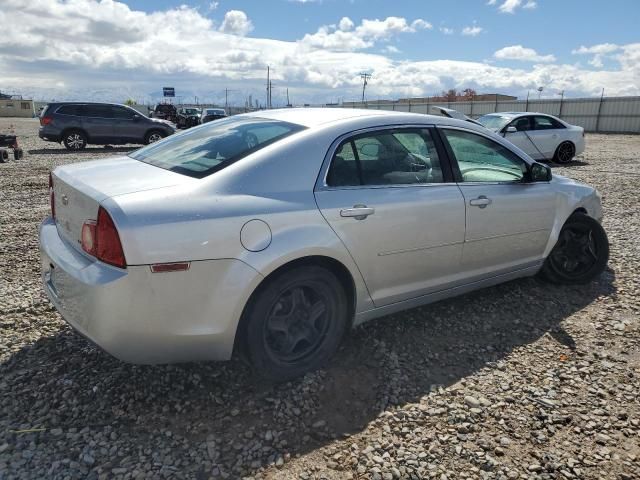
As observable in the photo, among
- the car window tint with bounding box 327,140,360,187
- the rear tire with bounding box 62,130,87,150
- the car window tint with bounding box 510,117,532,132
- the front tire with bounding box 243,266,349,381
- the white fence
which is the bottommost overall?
the front tire with bounding box 243,266,349,381

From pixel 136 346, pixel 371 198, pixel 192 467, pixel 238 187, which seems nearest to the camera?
pixel 192 467

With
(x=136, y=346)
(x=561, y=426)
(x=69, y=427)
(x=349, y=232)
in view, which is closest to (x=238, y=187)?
(x=349, y=232)

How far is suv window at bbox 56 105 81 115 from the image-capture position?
16.3 metres

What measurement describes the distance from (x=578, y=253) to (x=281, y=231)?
326cm

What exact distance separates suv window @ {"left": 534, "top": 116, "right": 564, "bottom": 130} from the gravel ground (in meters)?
10.8

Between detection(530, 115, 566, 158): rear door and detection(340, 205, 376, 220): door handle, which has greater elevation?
detection(530, 115, 566, 158): rear door

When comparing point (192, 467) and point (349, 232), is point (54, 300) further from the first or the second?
point (349, 232)

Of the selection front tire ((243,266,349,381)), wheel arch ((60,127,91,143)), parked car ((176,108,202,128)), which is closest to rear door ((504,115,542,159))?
front tire ((243,266,349,381))

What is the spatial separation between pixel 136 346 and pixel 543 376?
2399 mm

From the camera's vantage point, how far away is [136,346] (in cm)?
248

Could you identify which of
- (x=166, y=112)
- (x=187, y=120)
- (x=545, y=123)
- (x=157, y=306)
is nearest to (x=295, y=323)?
(x=157, y=306)

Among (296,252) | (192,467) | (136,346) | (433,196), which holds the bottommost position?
(192,467)

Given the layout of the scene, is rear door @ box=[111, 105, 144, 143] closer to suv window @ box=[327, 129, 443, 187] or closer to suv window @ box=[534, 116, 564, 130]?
suv window @ box=[534, 116, 564, 130]

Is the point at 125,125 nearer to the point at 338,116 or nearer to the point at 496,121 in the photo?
the point at 496,121
